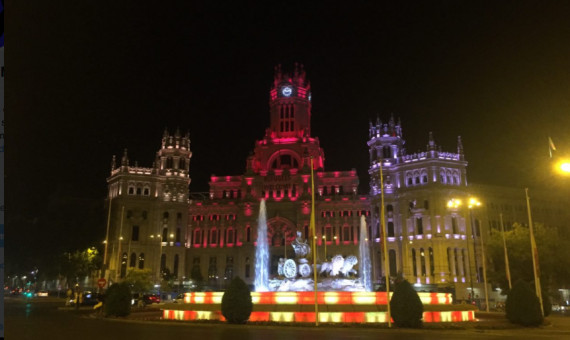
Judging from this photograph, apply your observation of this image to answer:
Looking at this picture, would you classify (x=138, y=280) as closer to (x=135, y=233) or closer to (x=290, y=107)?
(x=135, y=233)

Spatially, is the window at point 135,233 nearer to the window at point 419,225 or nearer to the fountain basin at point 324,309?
the window at point 419,225

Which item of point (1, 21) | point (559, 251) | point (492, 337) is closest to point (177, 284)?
point (559, 251)

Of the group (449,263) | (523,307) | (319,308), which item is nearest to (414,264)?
(449,263)

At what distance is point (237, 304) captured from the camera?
2972cm

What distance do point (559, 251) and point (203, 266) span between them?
66428 millimetres

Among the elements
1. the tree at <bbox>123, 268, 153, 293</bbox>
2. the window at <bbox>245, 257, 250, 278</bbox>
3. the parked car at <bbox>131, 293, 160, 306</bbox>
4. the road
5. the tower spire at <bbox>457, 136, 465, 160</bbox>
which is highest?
the tower spire at <bbox>457, 136, 465, 160</bbox>

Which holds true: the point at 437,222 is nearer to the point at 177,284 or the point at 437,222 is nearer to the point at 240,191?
the point at 240,191

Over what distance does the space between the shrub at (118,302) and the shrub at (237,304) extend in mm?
10378

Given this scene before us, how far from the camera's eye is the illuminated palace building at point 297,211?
292ft

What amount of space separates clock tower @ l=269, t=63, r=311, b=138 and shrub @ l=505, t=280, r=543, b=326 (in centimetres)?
8115

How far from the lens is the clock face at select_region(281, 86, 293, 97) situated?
4619 inches

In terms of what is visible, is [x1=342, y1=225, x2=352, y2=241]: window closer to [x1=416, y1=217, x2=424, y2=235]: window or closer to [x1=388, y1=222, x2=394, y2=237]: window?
[x1=388, y1=222, x2=394, y2=237]: window

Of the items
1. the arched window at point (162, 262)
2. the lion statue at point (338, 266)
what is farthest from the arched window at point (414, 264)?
the arched window at point (162, 262)

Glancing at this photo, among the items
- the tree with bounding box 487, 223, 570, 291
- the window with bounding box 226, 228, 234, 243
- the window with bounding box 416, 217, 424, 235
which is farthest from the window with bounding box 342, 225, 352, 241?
the tree with bounding box 487, 223, 570, 291
